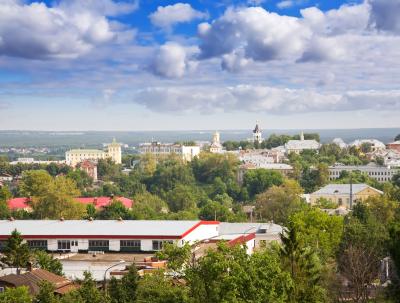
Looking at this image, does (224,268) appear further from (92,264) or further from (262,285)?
(92,264)

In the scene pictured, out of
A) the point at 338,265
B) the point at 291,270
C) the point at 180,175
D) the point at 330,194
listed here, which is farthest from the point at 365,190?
the point at 291,270

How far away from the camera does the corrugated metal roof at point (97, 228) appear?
153 feet

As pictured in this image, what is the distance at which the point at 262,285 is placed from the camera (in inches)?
995

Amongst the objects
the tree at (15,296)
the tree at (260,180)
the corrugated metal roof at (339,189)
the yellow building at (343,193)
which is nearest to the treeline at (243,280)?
the tree at (15,296)

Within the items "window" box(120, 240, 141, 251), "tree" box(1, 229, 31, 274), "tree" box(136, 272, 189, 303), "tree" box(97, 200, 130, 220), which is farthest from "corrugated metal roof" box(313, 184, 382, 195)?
"tree" box(136, 272, 189, 303)

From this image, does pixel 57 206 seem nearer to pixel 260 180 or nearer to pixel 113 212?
pixel 113 212

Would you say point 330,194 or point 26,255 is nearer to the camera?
point 26,255

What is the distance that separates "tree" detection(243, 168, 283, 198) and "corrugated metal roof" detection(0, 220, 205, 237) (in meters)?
73.9

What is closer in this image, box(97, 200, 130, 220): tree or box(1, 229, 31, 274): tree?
box(1, 229, 31, 274): tree

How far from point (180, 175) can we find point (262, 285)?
355 feet

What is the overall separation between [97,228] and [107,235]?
85.6 inches

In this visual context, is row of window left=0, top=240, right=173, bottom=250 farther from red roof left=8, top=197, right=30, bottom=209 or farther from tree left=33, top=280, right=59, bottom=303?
red roof left=8, top=197, right=30, bottom=209

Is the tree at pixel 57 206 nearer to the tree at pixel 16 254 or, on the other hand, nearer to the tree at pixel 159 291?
the tree at pixel 16 254

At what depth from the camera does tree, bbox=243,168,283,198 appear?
406ft
